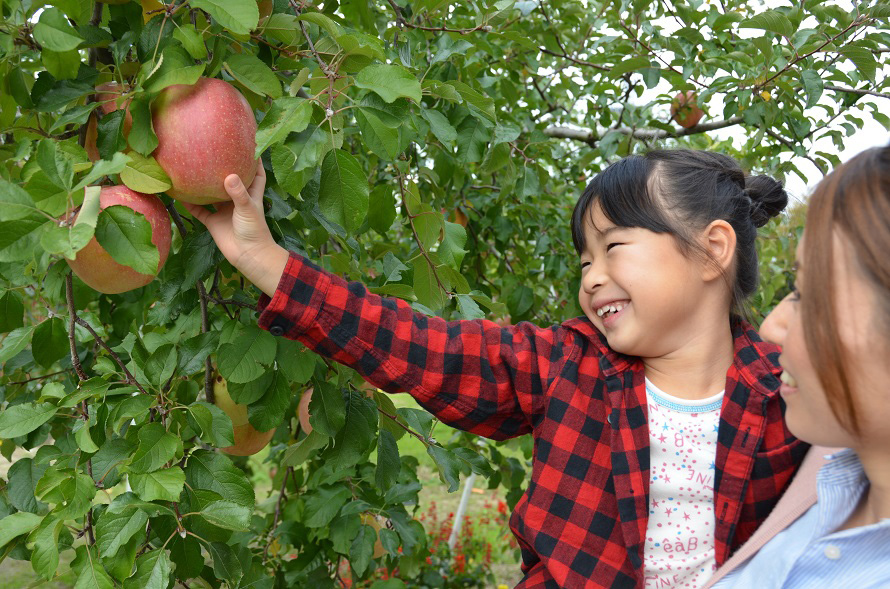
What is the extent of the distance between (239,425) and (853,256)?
939 mm

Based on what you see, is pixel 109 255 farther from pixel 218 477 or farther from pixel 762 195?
pixel 762 195

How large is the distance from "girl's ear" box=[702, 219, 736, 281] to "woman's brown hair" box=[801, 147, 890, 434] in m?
0.34

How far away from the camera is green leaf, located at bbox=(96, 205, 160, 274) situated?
0.81 m

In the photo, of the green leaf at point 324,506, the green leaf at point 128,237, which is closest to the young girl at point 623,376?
the green leaf at point 128,237

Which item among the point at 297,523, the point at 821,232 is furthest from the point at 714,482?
the point at 297,523

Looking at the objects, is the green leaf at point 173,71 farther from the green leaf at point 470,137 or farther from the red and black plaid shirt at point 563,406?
the green leaf at point 470,137

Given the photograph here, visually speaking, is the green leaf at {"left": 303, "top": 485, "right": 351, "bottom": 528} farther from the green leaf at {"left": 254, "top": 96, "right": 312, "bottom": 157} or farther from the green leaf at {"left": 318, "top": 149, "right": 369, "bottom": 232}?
the green leaf at {"left": 254, "top": 96, "right": 312, "bottom": 157}

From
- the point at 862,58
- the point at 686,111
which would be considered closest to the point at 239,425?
the point at 862,58

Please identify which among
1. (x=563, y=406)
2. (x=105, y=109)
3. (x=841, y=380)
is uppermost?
(x=841, y=380)

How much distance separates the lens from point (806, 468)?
41.6 inches

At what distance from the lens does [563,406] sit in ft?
3.84

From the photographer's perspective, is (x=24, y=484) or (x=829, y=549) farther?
(x=24, y=484)

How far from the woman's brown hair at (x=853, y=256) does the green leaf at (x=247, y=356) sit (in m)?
0.64

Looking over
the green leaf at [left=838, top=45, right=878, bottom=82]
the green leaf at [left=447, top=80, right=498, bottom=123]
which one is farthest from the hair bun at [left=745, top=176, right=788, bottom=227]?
the green leaf at [left=838, top=45, right=878, bottom=82]
